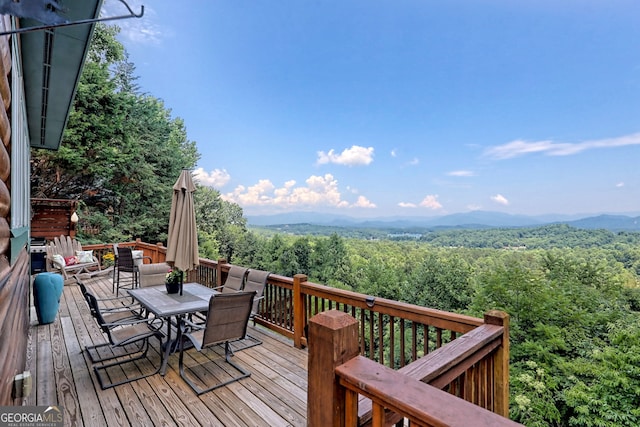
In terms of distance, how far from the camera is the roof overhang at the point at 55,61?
2086 mm

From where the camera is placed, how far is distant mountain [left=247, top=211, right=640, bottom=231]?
64.4 feet

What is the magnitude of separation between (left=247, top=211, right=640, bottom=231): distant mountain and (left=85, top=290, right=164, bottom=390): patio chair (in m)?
23.5

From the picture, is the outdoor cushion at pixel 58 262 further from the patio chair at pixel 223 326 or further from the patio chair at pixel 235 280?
the patio chair at pixel 223 326

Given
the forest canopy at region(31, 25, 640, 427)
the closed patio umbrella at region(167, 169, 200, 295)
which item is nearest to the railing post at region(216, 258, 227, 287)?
the closed patio umbrella at region(167, 169, 200, 295)

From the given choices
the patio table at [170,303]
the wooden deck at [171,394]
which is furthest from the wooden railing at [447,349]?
the patio table at [170,303]

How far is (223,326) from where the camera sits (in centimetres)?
311

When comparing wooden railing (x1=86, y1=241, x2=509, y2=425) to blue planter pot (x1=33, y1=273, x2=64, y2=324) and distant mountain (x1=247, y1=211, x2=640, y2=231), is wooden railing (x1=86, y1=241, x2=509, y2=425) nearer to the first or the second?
blue planter pot (x1=33, y1=273, x2=64, y2=324)

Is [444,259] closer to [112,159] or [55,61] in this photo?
[55,61]

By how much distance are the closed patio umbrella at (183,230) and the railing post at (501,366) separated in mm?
3853

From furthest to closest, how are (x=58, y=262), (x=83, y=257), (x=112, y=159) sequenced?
1. (x=112, y=159)
2. (x=83, y=257)
3. (x=58, y=262)

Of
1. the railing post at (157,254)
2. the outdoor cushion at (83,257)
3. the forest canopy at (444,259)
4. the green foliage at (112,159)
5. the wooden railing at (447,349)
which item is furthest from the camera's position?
the green foliage at (112,159)

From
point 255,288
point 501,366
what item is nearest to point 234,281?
point 255,288

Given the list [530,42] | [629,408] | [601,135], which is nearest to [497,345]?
[629,408]

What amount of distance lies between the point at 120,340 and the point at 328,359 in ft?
10.1
